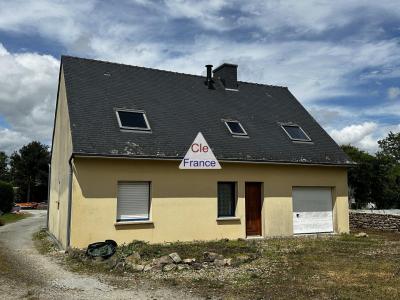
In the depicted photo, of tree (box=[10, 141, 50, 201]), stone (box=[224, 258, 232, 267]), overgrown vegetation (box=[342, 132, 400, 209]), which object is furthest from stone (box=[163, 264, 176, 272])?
tree (box=[10, 141, 50, 201])

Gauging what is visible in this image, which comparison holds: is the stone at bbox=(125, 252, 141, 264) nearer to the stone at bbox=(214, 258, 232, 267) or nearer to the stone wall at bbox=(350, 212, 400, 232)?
the stone at bbox=(214, 258, 232, 267)

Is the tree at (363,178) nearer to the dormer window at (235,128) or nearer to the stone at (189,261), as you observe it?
the dormer window at (235,128)

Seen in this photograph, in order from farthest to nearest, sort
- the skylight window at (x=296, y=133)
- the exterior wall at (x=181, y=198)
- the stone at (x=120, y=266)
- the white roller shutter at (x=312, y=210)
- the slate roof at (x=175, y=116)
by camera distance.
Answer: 1. the skylight window at (x=296, y=133)
2. the white roller shutter at (x=312, y=210)
3. the slate roof at (x=175, y=116)
4. the exterior wall at (x=181, y=198)
5. the stone at (x=120, y=266)

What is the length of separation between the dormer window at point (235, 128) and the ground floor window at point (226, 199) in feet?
7.13

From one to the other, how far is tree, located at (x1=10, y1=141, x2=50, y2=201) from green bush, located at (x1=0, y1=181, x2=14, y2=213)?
20.3m

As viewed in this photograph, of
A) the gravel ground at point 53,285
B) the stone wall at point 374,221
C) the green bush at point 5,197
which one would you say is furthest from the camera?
the green bush at point 5,197

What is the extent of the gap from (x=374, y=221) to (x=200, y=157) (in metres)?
10.8

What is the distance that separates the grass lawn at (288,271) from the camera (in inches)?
320

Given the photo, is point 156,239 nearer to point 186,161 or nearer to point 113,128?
point 186,161

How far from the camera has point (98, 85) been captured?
16500mm

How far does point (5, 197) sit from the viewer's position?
34.5 meters

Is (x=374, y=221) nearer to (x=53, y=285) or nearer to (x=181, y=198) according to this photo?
(x=181, y=198)

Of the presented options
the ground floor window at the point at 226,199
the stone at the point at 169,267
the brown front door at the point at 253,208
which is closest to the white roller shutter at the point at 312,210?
the brown front door at the point at 253,208

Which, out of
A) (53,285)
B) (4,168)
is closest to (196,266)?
(53,285)
